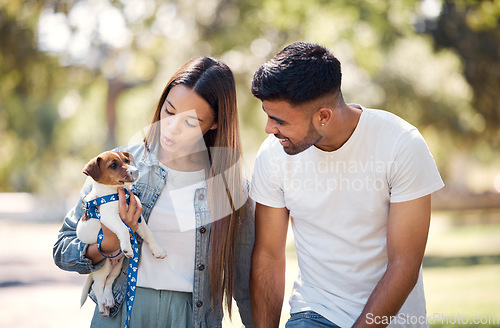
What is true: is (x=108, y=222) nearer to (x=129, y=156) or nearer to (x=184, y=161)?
(x=129, y=156)

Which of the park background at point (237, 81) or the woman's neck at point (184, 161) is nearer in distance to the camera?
the woman's neck at point (184, 161)

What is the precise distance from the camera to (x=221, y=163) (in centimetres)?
361

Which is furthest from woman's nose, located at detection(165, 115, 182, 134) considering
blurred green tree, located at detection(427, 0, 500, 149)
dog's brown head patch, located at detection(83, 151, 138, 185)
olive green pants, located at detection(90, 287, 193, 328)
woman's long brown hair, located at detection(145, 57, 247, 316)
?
blurred green tree, located at detection(427, 0, 500, 149)

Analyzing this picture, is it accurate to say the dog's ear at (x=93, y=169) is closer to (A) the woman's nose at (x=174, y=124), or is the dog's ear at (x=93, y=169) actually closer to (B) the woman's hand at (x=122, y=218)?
(B) the woman's hand at (x=122, y=218)

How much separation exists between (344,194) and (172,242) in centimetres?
105

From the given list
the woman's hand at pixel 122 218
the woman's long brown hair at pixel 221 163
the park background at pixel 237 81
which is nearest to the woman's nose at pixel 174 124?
the woman's long brown hair at pixel 221 163

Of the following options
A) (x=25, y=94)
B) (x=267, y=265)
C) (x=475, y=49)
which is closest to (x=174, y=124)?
(x=267, y=265)

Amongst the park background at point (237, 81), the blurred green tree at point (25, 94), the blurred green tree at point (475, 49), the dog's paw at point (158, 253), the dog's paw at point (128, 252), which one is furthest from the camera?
the blurred green tree at point (25, 94)

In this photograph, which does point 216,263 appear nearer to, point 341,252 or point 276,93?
point 341,252

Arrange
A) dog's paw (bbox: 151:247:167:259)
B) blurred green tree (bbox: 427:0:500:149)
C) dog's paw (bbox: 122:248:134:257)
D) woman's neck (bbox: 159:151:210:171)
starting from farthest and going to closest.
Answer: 1. blurred green tree (bbox: 427:0:500:149)
2. woman's neck (bbox: 159:151:210:171)
3. dog's paw (bbox: 151:247:167:259)
4. dog's paw (bbox: 122:248:134:257)

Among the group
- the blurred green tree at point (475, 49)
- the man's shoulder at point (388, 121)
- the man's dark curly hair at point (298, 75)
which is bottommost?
the man's shoulder at point (388, 121)

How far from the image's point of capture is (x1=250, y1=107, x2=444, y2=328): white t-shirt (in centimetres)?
329

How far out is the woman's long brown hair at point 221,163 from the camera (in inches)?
135

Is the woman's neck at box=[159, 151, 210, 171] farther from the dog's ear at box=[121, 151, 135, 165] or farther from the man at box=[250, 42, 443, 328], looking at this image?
the man at box=[250, 42, 443, 328]
